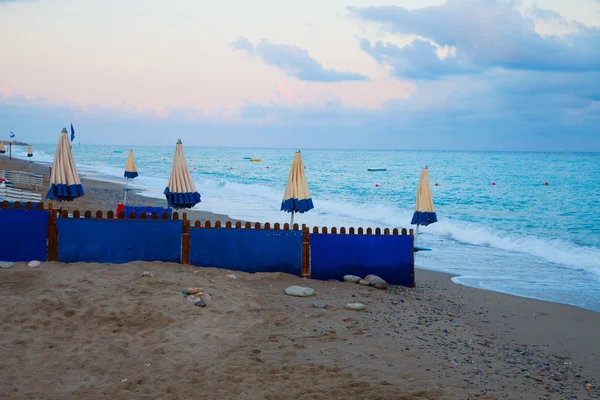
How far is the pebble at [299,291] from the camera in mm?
8734

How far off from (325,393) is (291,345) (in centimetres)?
137

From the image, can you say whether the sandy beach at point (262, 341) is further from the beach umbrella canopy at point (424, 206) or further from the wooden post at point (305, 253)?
the beach umbrella canopy at point (424, 206)

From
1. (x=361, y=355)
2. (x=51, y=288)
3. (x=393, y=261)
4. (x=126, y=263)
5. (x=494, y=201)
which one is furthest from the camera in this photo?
(x=494, y=201)

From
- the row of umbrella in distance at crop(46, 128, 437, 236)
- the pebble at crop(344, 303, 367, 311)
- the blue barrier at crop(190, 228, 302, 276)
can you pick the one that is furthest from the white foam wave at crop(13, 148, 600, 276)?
the blue barrier at crop(190, 228, 302, 276)

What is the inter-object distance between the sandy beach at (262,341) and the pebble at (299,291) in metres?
0.13

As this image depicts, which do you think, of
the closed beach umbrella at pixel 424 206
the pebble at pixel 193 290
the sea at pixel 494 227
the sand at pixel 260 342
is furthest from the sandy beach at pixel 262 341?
the sea at pixel 494 227

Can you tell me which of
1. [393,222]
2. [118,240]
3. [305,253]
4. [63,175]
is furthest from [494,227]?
[63,175]

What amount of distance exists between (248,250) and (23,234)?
424 centimetres

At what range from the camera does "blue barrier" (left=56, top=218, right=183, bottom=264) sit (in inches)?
372

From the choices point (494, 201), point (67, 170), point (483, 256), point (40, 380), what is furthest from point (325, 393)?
point (494, 201)

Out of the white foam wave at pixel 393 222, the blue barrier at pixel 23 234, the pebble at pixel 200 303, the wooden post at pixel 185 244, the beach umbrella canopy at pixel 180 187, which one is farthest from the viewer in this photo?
the white foam wave at pixel 393 222

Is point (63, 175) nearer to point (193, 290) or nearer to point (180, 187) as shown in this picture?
point (180, 187)

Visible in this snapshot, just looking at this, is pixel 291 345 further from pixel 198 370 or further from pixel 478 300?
pixel 478 300

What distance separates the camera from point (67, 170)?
33.2ft
